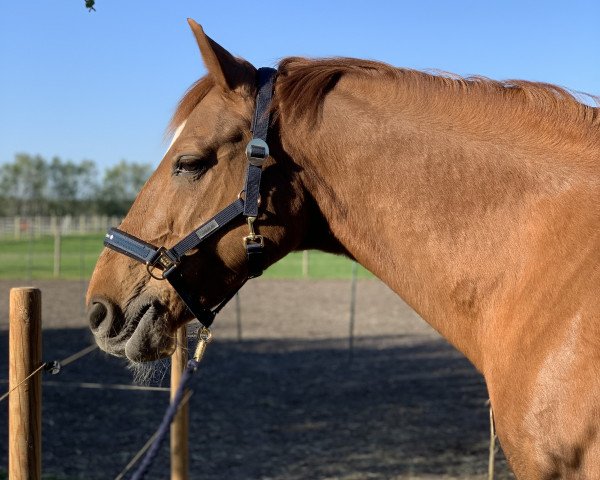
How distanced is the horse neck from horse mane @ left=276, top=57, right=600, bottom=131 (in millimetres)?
48

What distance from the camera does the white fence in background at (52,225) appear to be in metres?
48.3

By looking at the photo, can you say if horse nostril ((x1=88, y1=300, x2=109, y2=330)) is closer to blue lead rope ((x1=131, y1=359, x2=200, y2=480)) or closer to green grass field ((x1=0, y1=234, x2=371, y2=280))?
blue lead rope ((x1=131, y1=359, x2=200, y2=480))

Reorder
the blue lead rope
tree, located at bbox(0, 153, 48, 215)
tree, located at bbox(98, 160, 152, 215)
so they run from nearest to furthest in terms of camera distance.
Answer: the blue lead rope, tree, located at bbox(0, 153, 48, 215), tree, located at bbox(98, 160, 152, 215)

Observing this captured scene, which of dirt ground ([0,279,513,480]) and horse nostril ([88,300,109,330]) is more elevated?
horse nostril ([88,300,109,330])

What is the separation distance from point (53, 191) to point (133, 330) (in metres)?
73.5

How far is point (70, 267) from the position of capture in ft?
97.2

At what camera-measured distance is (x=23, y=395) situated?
2.66 meters

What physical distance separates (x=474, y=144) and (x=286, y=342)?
464 inches

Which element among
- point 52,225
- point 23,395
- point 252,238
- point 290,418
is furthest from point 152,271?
point 52,225

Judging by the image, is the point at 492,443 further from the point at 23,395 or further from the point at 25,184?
the point at 25,184

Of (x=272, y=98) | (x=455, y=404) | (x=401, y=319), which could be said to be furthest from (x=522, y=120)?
(x=401, y=319)

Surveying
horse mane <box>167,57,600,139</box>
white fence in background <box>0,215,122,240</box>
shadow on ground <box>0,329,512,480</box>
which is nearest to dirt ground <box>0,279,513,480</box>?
shadow on ground <box>0,329,512,480</box>

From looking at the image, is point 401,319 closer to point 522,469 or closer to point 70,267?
point 522,469

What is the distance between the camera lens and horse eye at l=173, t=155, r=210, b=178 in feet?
7.53
